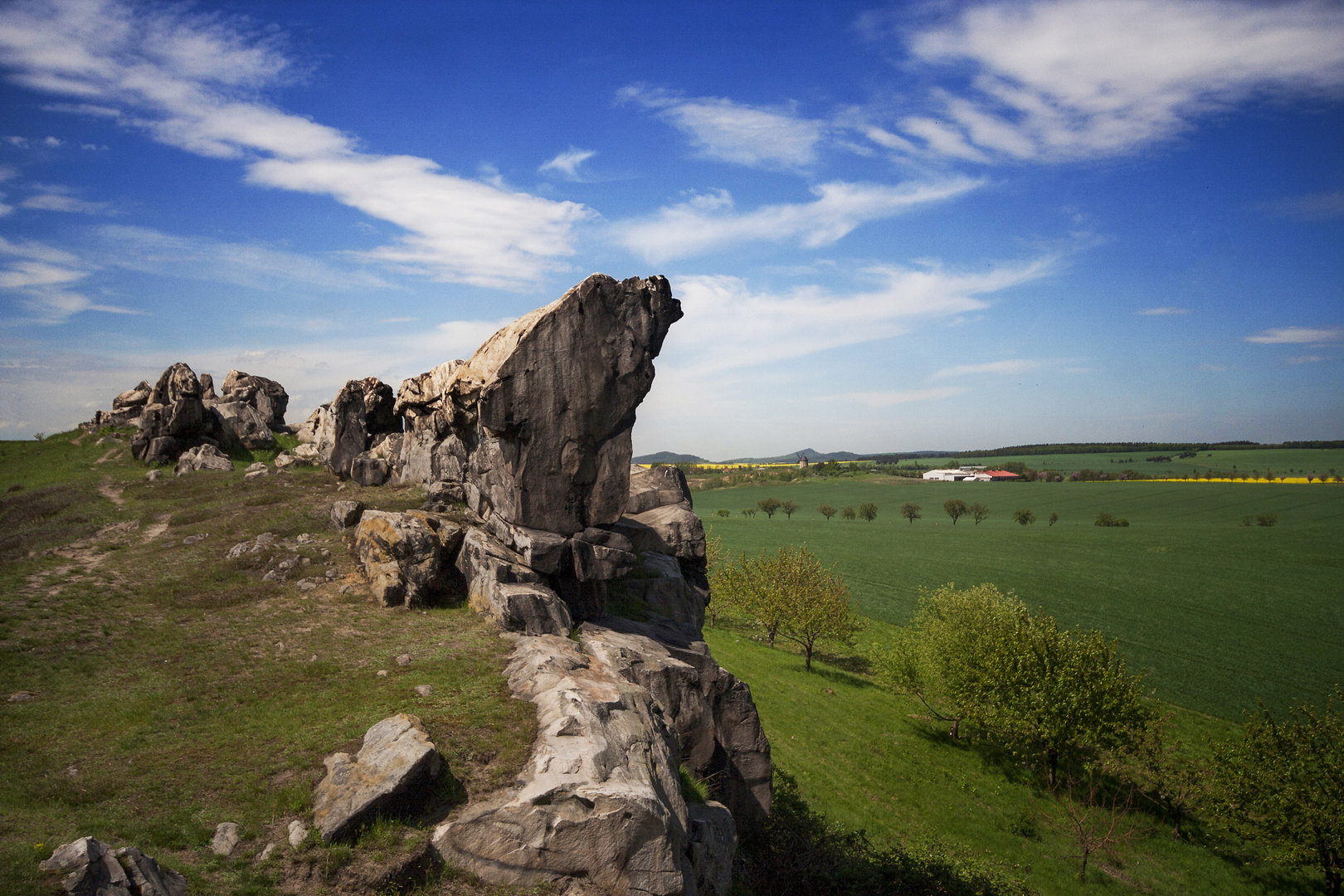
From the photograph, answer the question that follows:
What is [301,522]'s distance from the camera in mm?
27688

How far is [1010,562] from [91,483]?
10093 centimetres

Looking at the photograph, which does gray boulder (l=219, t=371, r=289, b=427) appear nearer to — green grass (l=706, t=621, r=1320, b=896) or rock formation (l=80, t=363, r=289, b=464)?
rock formation (l=80, t=363, r=289, b=464)

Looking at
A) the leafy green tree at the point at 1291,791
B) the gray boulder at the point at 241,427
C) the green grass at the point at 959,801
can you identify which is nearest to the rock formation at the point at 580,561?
the green grass at the point at 959,801

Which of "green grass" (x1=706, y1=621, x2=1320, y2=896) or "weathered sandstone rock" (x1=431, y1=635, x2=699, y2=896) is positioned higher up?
"weathered sandstone rock" (x1=431, y1=635, x2=699, y2=896)

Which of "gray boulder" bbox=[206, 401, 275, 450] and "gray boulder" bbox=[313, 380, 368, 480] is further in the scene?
"gray boulder" bbox=[206, 401, 275, 450]

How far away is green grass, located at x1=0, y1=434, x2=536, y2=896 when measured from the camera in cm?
1085

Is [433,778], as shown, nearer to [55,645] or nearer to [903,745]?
[55,645]

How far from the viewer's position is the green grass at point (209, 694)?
10.9 meters

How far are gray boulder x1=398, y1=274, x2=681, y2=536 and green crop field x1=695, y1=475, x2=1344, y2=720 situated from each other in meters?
50.2

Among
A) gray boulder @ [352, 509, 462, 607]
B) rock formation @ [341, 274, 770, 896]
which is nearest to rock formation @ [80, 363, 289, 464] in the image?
rock formation @ [341, 274, 770, 896]

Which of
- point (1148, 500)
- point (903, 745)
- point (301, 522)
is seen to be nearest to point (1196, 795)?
point (903, 745)

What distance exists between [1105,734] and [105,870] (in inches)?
1567

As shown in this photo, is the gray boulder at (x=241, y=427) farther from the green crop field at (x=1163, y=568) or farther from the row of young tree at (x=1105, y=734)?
the green crop field at (x=1163, y=568)

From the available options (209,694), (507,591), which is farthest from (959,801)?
(209,694)
